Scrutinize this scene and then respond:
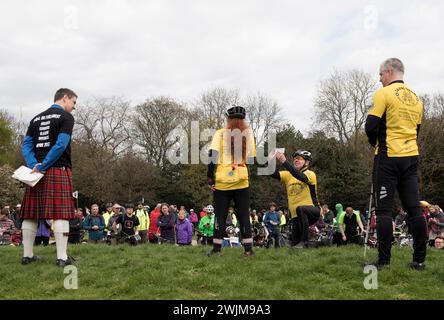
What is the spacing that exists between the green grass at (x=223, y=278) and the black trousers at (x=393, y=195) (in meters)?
0.39

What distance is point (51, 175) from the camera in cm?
751

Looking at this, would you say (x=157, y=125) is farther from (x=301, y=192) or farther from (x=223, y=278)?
(x=223, y=278)

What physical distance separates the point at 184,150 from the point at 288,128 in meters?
13.8

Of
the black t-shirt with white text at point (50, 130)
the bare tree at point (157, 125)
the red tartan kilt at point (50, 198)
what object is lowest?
the red tartan kilt at point (50, 198)

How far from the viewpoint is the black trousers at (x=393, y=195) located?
682 centimetres

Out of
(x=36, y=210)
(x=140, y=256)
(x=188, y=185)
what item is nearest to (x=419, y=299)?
(x=140, y=256)

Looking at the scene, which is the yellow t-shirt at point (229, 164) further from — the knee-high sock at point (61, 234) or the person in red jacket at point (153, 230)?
the person in red jacket at point (153, 230)

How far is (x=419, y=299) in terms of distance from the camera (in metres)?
5.80

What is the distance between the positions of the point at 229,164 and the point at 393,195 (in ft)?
9.10

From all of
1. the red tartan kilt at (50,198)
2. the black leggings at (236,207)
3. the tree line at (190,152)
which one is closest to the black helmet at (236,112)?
the black leggings at (236,207)

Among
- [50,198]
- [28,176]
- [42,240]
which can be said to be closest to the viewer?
[28,176]

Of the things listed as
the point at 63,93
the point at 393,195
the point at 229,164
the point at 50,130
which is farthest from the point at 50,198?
the point at 393,195

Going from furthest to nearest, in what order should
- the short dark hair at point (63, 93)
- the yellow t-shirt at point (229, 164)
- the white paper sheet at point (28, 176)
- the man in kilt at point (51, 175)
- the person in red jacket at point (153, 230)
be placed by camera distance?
the person in red jacket at point (153, 230) → the yellow t-shirt at point (229, 164) → the short dark hair at point (63, 93) → the man in kilt at point (51, 175) → the white paper sheet at point (28, 176)
